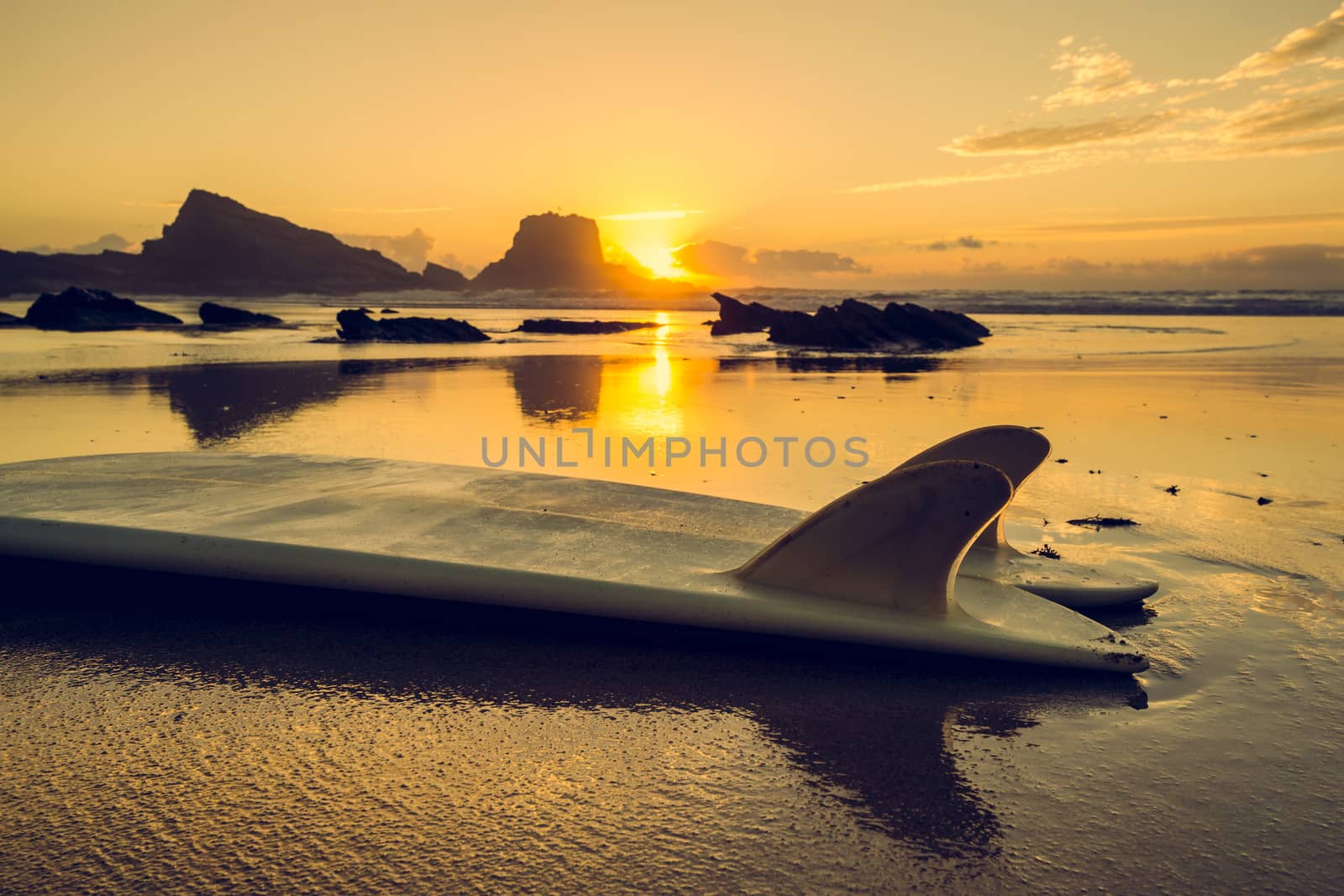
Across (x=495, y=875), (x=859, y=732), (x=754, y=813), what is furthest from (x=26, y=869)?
(x=859, y=732)

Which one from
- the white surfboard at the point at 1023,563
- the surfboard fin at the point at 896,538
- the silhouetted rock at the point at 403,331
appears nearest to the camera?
the surfboard fin at the point at 896,538

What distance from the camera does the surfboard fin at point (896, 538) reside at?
10.2 ft

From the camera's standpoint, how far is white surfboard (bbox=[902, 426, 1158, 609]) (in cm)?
381

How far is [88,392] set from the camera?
37.6 ft

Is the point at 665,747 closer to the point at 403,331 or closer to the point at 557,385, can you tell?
the point at 557,385

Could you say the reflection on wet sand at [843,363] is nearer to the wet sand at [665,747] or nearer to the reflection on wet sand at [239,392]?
the reflection on wet sand at [239,392]

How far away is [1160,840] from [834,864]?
87 centimetres

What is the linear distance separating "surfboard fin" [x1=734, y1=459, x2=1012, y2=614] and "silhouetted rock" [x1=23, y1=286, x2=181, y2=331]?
1328 inches

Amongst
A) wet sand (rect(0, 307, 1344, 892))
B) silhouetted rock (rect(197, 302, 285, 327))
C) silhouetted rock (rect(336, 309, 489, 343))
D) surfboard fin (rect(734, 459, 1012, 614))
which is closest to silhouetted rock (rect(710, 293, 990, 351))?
silhouetted rock (rect(336, 309, 489, 343))

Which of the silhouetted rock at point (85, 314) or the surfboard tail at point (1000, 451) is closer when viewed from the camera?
the surfboard tail at point (1000, 451)

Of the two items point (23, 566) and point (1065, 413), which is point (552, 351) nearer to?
point (1065, 413)

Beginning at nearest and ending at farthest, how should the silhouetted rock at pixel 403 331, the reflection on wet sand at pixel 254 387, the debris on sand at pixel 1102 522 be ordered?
the debris on sand at pixel 1102 522 < the reflection on wet sand at pixel 254 387 < the silhouetted rock at pixel 403 331

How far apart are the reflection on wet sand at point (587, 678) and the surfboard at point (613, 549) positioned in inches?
5.1

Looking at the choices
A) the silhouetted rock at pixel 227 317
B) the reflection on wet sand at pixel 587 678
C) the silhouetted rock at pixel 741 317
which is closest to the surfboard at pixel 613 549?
the reflection on wet sand at pixel 587 678
